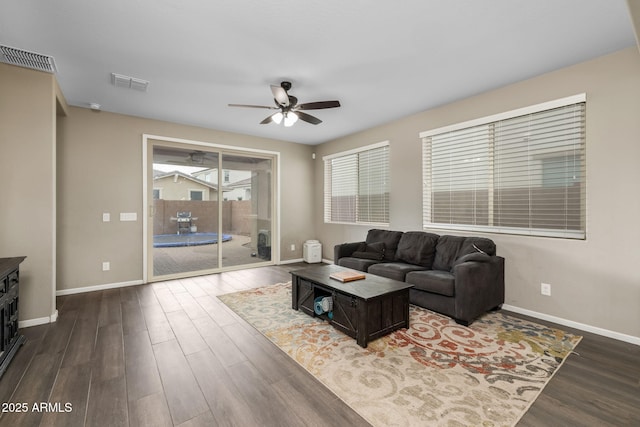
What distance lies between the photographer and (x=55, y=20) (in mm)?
2223

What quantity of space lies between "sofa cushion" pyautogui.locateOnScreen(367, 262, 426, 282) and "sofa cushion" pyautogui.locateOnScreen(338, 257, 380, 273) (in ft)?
0.40

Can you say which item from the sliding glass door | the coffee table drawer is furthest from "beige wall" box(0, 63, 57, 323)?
the coffee table drawer

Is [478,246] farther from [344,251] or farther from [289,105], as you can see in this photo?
[289,105]

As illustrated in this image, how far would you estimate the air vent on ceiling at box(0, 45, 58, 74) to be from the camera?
2.65m

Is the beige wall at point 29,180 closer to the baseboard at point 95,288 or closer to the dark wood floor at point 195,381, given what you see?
the dark wood floor at point 195,381

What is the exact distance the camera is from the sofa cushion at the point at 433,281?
9.91 feet

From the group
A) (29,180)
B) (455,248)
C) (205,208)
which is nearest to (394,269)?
(455,248)

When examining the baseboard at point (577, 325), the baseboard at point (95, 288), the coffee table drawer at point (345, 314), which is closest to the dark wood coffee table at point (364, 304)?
the coffee table drawer at point (345, 314)

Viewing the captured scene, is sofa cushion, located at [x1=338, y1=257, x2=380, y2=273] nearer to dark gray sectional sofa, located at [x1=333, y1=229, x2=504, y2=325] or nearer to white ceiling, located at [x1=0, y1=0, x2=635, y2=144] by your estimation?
dark gray sectional sofa, located at [x1=333, y1=229, x2=504, y2=325]

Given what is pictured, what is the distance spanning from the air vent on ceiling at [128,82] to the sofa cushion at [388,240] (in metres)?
3.81

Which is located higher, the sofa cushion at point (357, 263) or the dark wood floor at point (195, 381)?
the sofa cushion at point (357, 263)

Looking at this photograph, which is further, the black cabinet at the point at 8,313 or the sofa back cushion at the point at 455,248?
the sofa back cushion at the point at 455,248

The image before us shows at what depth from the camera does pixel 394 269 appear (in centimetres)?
363

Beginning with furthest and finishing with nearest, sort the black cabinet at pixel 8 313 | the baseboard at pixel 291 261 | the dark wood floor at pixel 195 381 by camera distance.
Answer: the baseboard at pixel 291 261 < the black cabinet at pixel 8 313 < the dark wood floor at pixel 195 381
